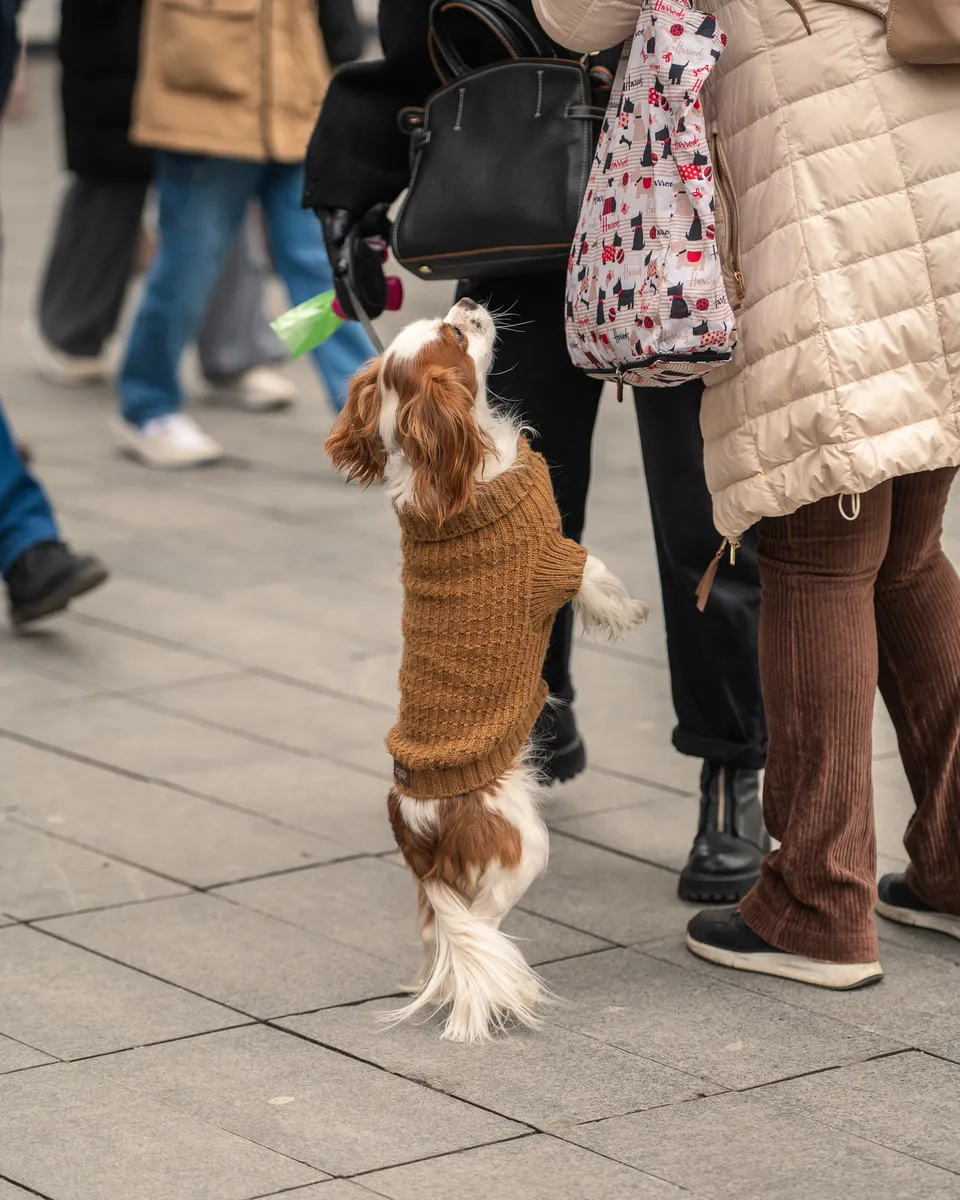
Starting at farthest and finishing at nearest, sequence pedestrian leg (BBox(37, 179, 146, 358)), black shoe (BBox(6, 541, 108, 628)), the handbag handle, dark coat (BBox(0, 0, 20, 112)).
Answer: pedestrian leg (BBox(37, 179, 146, 358)) < dark coat (BBox(0, 0, 20, 112)) < black shoe (BBox(6, 541, 108, 628)) < the handbag handle

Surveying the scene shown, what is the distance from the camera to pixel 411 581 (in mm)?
3238

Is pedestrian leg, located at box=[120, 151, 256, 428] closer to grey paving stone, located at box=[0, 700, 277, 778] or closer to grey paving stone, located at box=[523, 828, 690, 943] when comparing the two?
grey paving stone, located at box=[0, 700, 277, 778]

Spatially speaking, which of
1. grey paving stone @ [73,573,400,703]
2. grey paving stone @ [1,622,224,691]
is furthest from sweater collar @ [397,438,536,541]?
grey paving stone @ [1,622,224,691]

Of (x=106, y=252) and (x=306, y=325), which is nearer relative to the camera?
(x=306, y=325)

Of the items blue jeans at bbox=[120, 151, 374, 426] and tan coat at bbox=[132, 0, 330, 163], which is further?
blue jeans at bbox=[120, 151, 374, 426]

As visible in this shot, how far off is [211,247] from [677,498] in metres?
4.10

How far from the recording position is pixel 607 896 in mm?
3893

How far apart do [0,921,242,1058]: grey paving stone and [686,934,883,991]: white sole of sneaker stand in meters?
0.90

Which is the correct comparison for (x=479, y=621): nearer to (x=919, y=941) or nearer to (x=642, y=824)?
(x=919, y=941)

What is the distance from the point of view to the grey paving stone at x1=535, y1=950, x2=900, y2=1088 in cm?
315

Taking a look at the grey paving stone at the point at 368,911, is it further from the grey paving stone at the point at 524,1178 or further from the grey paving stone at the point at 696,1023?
the grey paving stone at the point at 524,1178

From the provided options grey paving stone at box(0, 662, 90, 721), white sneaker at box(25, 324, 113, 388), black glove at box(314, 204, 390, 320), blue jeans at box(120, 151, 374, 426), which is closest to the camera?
black glove at box(314, 204, 390, 320)

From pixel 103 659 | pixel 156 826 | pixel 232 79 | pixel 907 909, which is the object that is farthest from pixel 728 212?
pixel 232 79

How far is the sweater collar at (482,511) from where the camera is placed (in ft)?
10.3
